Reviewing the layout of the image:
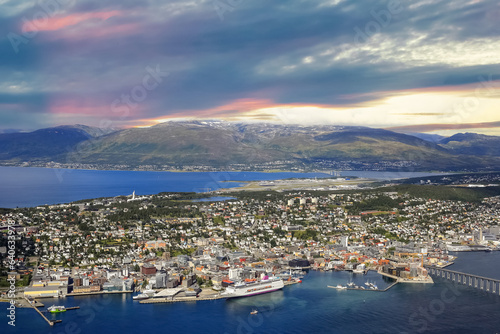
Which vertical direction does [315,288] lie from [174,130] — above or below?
below

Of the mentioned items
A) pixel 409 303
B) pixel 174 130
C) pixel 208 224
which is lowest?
pixel 409 303

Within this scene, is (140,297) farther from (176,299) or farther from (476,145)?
(476,145)

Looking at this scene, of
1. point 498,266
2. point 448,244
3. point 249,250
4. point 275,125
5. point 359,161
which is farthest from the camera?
point 275,125

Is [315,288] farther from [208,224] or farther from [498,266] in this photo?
[208,224]

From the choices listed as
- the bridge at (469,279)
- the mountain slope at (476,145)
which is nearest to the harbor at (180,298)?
the bridge at (469,279)

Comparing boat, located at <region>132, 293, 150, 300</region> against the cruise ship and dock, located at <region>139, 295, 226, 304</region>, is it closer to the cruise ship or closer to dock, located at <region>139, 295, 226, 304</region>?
dock, located at <region>139, 295, 226, 304</region>

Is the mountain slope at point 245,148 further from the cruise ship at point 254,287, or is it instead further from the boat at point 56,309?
the boat at point 56,309

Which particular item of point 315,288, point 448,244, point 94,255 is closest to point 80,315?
point 94,255
